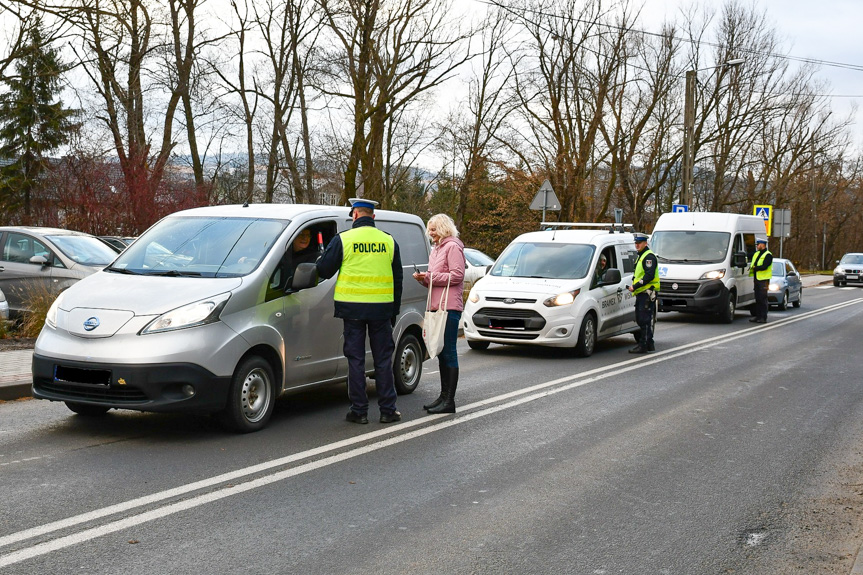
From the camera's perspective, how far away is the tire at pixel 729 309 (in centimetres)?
2058

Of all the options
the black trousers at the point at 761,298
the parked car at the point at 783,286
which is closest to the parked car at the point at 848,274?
the parked car at the point at 783,286

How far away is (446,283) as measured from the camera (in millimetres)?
8477

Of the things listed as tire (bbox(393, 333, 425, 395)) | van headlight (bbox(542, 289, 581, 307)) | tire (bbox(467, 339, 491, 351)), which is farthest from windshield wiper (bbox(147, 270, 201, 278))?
tire (bbox(467, 339, 491, 351))

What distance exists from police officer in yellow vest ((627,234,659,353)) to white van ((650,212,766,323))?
Result: 241 inches

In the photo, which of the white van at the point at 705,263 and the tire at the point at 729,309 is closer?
the white van at the point at 705,263

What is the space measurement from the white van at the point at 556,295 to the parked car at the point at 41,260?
19.6ft

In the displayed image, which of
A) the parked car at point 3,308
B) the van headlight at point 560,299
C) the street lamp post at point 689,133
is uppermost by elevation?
the street lamp post at point 689,133

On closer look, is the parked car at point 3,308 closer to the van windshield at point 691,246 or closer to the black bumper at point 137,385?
the black bumper at point 137,385

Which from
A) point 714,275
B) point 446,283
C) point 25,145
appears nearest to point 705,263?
point 714,275

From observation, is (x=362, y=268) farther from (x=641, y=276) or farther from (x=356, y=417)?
(x=641, y=276)

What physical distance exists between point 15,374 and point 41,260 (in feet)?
16.6

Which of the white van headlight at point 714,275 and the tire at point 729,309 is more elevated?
the white van headlight at point 714,275

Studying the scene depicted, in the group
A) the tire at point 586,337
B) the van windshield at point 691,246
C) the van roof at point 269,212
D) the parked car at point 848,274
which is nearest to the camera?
the van roof at point 269,212

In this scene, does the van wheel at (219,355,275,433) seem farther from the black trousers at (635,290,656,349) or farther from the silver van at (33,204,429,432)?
the black trousers at (635,290,656,349)
